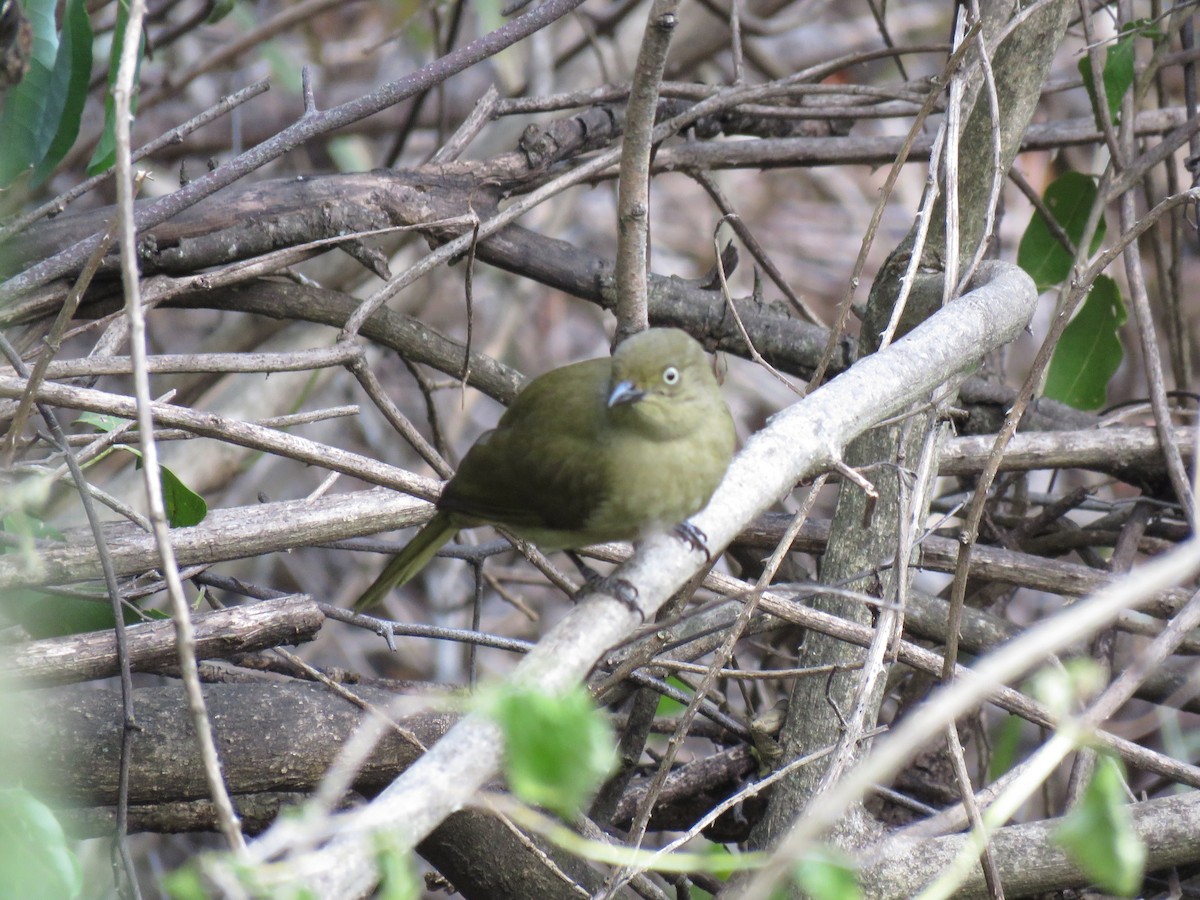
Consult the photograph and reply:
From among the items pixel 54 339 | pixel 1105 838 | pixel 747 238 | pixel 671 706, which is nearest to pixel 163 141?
pixel 54 339

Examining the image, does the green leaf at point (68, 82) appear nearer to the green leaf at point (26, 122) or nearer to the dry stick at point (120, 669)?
the green leaf at point (26, 122)

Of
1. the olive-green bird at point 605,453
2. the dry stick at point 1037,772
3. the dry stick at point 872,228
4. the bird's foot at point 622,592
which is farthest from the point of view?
the olive-green bird at point 605,453

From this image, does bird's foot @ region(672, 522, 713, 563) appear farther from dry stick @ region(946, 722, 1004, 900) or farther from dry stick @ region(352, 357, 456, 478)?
dry stick @ region(352, 357, 456, 478)

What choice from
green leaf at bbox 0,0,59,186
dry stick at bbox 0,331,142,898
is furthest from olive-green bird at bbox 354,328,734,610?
green leaf at bbox 0,0,59,186

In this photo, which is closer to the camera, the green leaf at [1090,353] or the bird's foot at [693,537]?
the bird's foot at [693,537]

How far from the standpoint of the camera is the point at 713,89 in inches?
152

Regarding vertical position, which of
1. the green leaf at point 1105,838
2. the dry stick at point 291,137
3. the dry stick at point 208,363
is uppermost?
the dry stick at point 291,137

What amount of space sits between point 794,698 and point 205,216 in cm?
210

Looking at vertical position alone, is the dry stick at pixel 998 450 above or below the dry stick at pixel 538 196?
below

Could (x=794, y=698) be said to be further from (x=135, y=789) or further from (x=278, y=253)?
(x=278, y=253)

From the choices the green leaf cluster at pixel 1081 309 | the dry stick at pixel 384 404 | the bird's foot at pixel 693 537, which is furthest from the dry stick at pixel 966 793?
the green leaf cluster at pixel 1081 309

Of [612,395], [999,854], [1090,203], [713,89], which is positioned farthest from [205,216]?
[1090,203]

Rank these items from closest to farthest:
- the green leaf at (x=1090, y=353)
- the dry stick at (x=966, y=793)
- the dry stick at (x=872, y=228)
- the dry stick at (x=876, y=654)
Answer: the dry stick at (x=966, y=793) → the dry stick at (x=876, y=654) → the dry stick at (x=872, y=228) → the green leaf at (x=1090, y=353)

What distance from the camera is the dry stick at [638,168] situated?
7.73 ft
